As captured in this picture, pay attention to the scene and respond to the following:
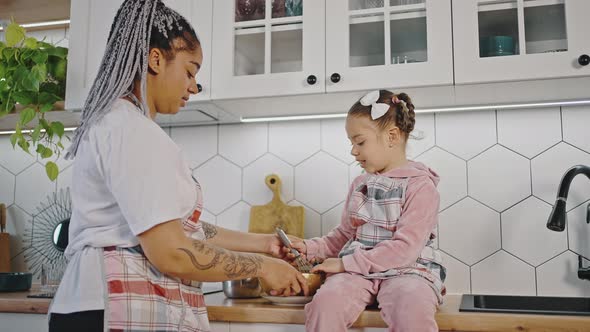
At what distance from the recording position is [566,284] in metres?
1.82

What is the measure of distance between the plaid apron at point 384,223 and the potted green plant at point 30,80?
1.11 m

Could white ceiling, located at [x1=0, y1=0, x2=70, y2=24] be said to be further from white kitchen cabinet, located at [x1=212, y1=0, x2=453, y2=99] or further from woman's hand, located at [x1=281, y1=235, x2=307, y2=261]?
woman's hand, located at [x1=281, y1=235, x2=307, y2=261]

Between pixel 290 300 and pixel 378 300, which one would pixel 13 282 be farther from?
pixel 378 300

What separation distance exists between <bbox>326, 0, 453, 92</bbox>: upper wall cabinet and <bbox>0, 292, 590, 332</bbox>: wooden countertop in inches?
25.7

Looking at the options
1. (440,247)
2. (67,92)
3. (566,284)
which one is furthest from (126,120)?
(566,284)

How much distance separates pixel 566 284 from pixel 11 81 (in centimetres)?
192

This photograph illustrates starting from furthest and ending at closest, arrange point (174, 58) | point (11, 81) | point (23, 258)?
point (23, 258) < point (11, 81) < point (174, 58)

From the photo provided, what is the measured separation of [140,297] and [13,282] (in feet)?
3.68

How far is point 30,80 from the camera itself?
1905 millimetres

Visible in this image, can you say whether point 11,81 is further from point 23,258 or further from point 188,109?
point 23,258

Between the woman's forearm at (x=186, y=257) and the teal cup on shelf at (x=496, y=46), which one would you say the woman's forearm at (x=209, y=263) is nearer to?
the woman's forearm at (x=186, y=257)

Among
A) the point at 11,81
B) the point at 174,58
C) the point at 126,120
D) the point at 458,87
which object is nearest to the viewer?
the point at 126,120

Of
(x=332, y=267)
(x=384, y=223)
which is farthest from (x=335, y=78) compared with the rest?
(x=332, y=267)

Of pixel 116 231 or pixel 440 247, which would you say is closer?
pixel 116 231
